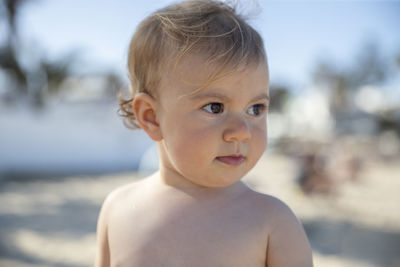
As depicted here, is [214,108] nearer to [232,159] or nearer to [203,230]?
[232,159]

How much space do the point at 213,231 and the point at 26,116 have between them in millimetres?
13337

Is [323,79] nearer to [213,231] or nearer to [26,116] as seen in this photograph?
[26,116]

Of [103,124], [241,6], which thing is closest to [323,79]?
[103,124]

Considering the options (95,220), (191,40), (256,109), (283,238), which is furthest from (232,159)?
(95,220)

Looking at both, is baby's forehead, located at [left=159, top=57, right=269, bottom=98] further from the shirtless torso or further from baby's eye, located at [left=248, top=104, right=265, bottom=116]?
the shirtless torso

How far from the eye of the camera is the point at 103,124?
1402cm

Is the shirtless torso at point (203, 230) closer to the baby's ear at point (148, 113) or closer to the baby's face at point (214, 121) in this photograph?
the baby's face at point (214, 121)

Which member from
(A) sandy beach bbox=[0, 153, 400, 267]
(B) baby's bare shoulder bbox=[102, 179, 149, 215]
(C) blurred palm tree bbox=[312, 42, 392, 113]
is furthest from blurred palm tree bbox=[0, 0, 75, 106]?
(C) blurred palm tree bbox=[312, 42, 392, 113]

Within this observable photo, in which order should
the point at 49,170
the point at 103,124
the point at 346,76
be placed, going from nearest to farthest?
the point at 49,170 < the point at 103,124 < the point at 346,76

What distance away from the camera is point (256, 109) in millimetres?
1180

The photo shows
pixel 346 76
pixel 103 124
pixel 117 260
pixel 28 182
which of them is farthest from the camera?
pixel 346 76

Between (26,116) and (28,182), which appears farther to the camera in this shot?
(26,116)

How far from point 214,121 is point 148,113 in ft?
1.05

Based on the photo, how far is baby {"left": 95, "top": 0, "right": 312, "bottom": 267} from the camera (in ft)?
3.59
